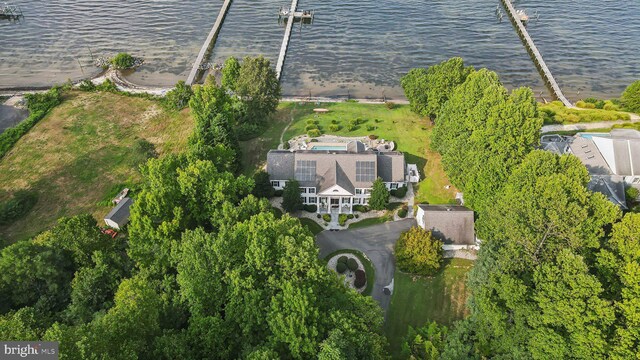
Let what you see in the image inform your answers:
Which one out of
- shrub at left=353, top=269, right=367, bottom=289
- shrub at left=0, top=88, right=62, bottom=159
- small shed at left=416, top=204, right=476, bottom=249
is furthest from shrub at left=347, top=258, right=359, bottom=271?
shrub at left=0, top=88, right=62, bottom=159

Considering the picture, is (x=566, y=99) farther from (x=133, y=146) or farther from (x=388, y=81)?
(x=133, y=146)

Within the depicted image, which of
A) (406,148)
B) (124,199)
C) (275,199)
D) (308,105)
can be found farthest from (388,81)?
(124,199)

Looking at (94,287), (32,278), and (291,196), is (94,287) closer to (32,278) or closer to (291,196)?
(32,278)

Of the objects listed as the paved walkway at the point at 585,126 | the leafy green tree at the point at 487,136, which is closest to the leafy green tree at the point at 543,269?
the leafy green tree at the point at 487,136

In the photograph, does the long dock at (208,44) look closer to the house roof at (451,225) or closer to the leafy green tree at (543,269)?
the house roof at (451,225)

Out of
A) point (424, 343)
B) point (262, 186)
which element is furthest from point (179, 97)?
point (424, 343)

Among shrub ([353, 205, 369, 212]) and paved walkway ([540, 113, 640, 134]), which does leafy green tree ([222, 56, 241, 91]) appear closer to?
shrub ([353, 205, 369, 212])
